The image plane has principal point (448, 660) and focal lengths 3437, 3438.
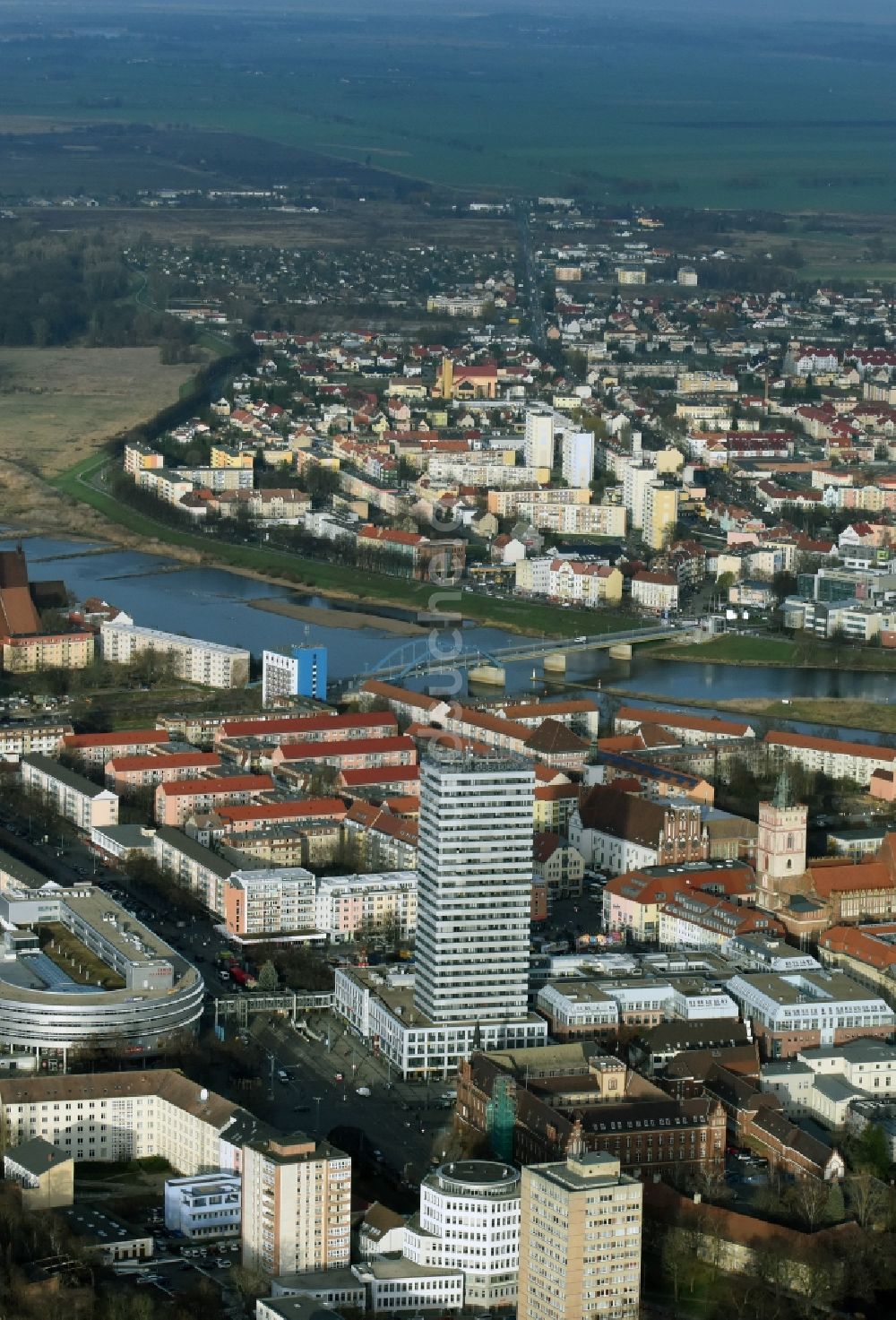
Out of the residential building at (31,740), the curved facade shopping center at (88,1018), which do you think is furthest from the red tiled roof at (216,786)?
the curved facade shopping center at (88,1018)

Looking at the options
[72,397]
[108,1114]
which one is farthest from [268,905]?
[72,397]

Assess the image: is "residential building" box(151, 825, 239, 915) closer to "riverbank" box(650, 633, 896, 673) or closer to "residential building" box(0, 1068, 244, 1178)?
"residential building" box(0, 1068, 244, 1178)

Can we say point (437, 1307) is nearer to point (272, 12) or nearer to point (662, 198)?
point (662, 198)

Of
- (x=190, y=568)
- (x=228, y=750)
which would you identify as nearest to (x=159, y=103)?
(x=190, y=568)

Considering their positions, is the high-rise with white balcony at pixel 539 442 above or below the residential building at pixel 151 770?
below

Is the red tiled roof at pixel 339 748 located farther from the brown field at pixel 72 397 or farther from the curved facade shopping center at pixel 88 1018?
the brown field at pixel 72 397

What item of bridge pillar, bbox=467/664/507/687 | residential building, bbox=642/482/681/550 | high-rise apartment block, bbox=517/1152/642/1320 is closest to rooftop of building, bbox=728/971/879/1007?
high-rise apartment block, bbox=517/1152/642/1320
